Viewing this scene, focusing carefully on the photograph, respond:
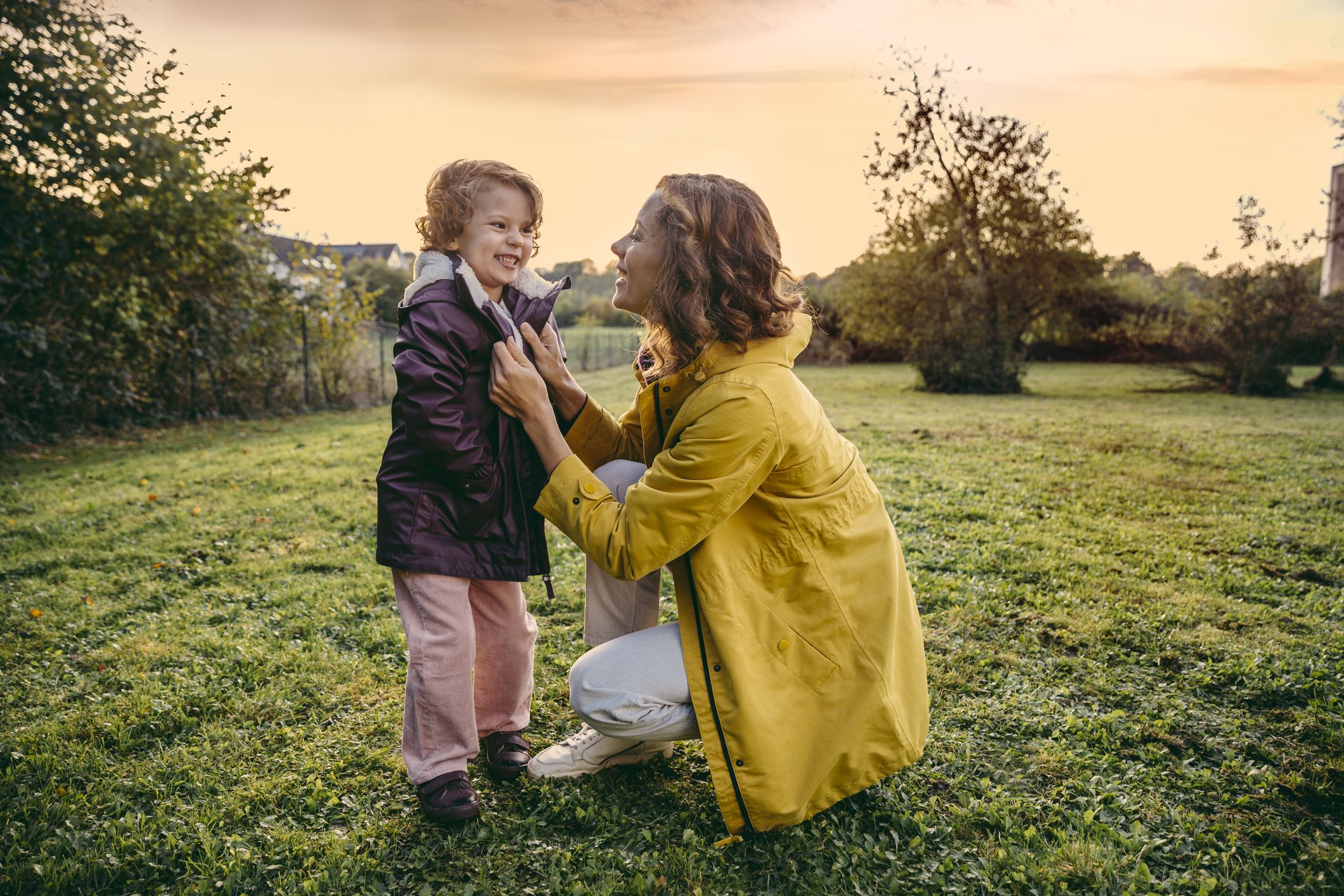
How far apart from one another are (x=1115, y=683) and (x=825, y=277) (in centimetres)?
3079

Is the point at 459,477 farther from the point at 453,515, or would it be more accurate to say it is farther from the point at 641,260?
the point at 641,260

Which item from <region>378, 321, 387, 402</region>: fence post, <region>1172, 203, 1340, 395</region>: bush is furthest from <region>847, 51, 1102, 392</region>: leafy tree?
<region>378, 321, 387, 402</region>: fence post

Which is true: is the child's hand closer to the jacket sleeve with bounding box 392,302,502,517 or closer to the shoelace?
the jacket sleeve with bounding box 392,302,502,517

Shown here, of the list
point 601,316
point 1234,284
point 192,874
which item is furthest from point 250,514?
point 1234,284

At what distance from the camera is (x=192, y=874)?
6.75 feet

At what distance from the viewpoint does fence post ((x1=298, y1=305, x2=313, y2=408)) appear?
11.2 meters

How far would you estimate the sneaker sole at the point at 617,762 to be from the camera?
2.47 meters

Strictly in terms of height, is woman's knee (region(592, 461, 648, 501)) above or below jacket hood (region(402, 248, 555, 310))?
below

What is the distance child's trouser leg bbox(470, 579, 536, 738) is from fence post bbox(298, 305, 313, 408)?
32.8 feet

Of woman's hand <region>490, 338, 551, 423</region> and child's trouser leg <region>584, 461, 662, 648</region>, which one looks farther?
child's trouser leg <region>584, 461, 662, 648</region>

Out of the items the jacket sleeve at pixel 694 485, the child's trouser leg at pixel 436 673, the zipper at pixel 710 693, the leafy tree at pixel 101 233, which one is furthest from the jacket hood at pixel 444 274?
the leafy tree at pixel 101 233

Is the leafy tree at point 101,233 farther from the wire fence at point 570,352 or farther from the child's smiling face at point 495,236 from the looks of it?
the child's smiling face at point 495,236

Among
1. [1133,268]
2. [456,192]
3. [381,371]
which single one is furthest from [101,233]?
[1133,268]

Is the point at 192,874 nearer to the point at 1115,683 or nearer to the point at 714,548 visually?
the point at 714,548
